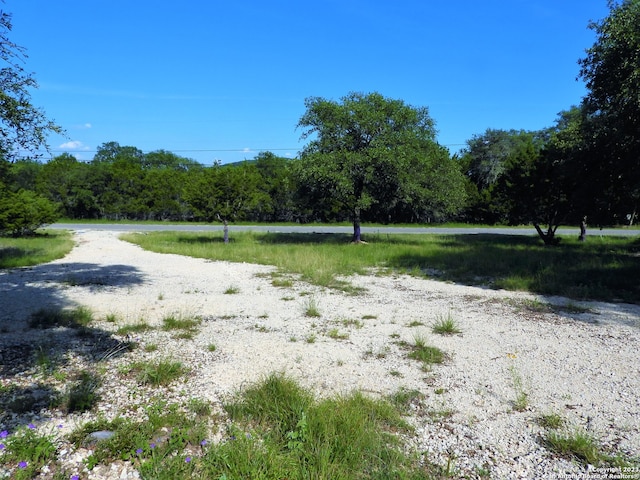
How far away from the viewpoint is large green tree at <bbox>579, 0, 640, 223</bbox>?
1030 cm

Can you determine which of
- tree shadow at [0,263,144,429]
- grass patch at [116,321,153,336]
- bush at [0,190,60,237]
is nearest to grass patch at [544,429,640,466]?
tree shadow at [0,263,144,429]

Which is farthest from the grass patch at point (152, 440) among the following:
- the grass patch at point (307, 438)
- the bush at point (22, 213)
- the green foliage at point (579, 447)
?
the bush at point (22, 213)

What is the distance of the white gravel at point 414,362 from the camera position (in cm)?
354

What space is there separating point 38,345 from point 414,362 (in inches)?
202

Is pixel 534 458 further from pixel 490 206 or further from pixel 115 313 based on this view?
pixel 490 206

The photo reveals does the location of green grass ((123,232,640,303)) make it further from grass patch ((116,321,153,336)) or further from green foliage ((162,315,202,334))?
grass patch ((116,321,153,336))

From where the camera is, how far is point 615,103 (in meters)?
11.3

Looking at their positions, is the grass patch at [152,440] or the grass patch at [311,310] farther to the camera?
the grass patch at [311,310]

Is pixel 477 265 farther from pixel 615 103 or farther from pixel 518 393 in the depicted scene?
pixel 518 393

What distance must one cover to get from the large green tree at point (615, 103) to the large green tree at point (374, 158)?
260 inches

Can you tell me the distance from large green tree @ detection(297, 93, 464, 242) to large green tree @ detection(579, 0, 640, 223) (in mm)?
6593

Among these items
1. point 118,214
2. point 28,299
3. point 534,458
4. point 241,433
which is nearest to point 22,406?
point 241,433

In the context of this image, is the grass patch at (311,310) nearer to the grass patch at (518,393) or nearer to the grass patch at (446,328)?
the grass patch at (446,328)

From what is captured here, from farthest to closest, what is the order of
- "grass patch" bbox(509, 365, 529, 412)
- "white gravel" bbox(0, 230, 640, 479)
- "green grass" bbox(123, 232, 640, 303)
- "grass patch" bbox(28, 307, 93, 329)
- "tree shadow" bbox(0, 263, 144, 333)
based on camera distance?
"green grass" bbox(123, 232, 640, 303), "tree shadow" bbox(0, 263, 144, 333), "grass patch" bbox(28, 307, 93, 329), "grass patch" bbox(509, 365, 529, 412), "white gravel" bbox(0, 230, 640, 479)
